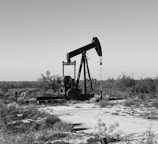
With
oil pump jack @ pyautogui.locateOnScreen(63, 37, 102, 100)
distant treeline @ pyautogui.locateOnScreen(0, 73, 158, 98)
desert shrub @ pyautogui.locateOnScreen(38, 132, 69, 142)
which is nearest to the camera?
desert shrub @ pyautogui.locateOnScreen(38, 132, 69, 142)

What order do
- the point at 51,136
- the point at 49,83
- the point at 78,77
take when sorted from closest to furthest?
the point at 51,136
the point at 78,77
the point at 49,83

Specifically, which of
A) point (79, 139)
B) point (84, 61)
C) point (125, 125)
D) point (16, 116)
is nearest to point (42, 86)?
point (84, 61)

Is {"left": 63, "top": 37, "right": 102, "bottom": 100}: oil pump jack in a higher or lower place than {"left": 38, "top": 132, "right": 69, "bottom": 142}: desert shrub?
higher

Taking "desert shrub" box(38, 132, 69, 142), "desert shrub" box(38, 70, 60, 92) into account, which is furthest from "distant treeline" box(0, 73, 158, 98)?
"desert shrub" box(38, 132, 69, 142)

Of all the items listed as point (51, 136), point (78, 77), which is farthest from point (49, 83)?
point (51, 136)

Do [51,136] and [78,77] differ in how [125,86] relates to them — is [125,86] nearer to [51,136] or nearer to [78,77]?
[78,77]

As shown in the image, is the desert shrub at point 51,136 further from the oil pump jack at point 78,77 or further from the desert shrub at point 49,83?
the desert shrub at point 49,83

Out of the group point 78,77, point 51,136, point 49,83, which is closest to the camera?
point 51,136

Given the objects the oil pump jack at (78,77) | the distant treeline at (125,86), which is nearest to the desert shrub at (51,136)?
the oil pump jack at (78,77)

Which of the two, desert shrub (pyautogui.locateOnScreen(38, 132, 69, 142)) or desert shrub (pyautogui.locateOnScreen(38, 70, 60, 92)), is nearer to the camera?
desert shrub (pyautogui.locateOnScreen(38, 132, 69, 142))

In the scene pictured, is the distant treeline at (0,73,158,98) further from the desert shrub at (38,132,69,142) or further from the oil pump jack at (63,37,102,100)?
the desert shrub at (38,132,69,142)

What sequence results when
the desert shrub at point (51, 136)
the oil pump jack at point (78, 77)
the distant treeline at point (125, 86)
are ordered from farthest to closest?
the distant treeline at point (125, 86) < the oil pump jack at point (78, 77) < the desert shrub at point (51, 136)

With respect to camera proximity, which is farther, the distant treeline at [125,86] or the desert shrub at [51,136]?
the distant treeline at [125,86]

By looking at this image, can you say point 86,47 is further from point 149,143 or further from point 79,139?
point 149,143
